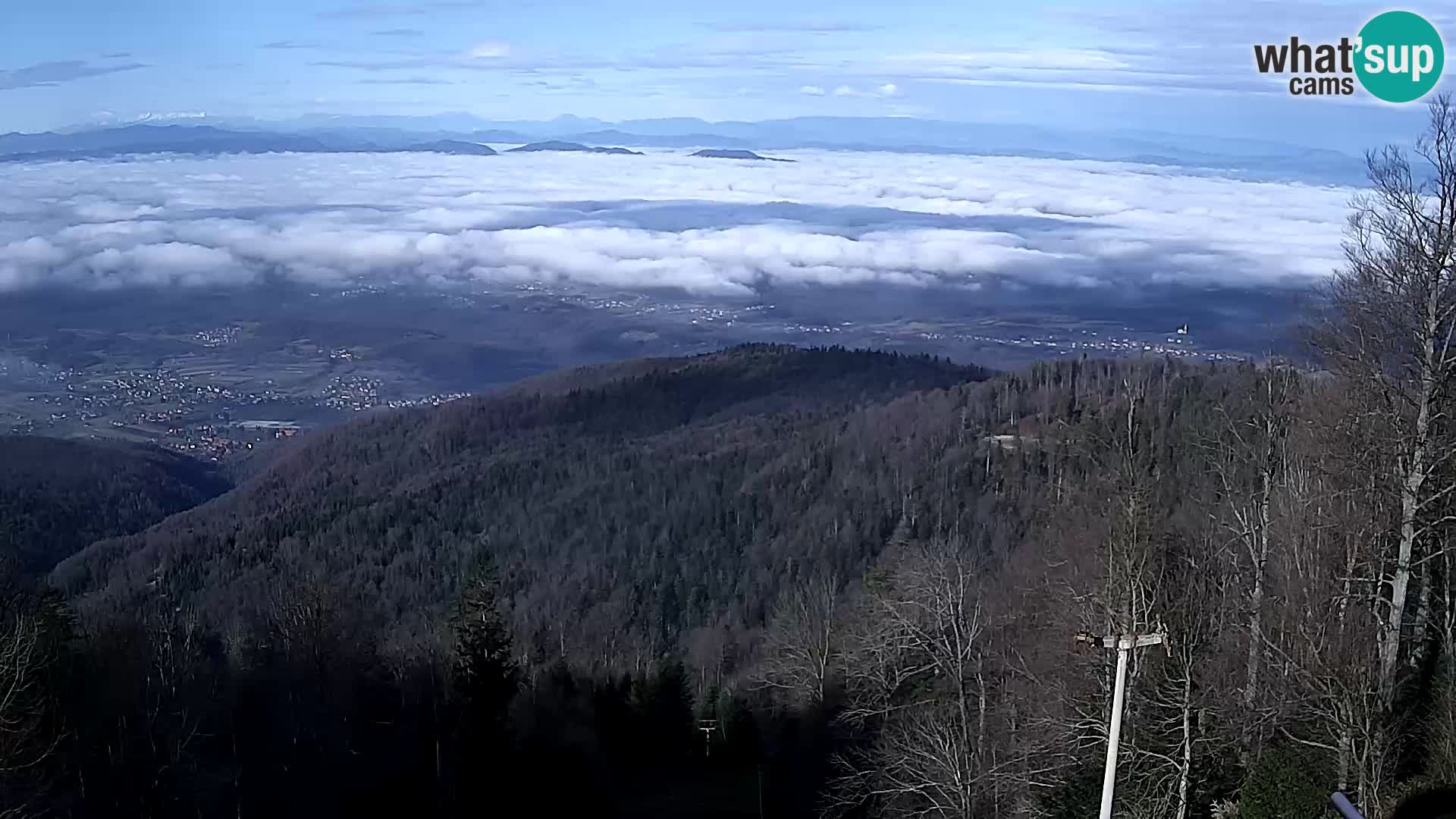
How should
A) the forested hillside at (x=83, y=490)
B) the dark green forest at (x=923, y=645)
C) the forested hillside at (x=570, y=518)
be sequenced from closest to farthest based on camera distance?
the dark green forest at (x=923, y=645) → the forested hillside at (x=570, y=518) → the forested hillside at (x=83, y=490)

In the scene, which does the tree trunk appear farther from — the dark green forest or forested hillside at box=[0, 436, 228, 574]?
forested hillside at box=[0, 436, 228, 574]

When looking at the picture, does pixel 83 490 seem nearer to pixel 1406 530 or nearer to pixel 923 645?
pixel 923 645

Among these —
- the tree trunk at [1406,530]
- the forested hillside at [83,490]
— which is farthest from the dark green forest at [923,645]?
the forested hillside at [83,490]

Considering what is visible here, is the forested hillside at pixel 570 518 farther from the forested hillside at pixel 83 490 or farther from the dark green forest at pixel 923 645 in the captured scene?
the forested hillside at pixel 83 490

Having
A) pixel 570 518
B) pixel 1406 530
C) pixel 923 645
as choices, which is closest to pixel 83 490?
pixel 570 518

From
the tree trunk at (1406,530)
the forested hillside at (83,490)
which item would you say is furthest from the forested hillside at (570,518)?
the tree trunk at (1406,530)

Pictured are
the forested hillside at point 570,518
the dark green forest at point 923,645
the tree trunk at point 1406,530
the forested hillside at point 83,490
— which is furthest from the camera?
the forested hillside at point 83,490

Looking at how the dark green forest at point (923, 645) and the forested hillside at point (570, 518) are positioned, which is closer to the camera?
the dark green forest at point (923, 645)

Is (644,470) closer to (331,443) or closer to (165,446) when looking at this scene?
(331,443)

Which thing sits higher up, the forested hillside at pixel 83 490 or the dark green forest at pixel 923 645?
the dark green forest at pixel 923 645
